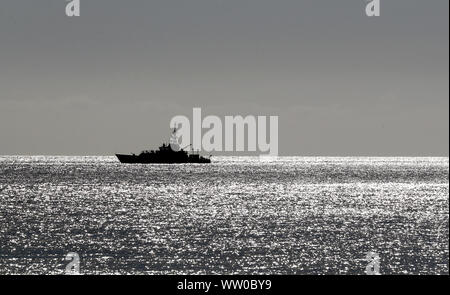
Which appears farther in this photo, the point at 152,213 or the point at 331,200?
the point at 331,200

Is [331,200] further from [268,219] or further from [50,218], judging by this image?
[50,218]

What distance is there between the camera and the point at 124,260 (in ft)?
163

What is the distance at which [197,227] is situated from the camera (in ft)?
244
